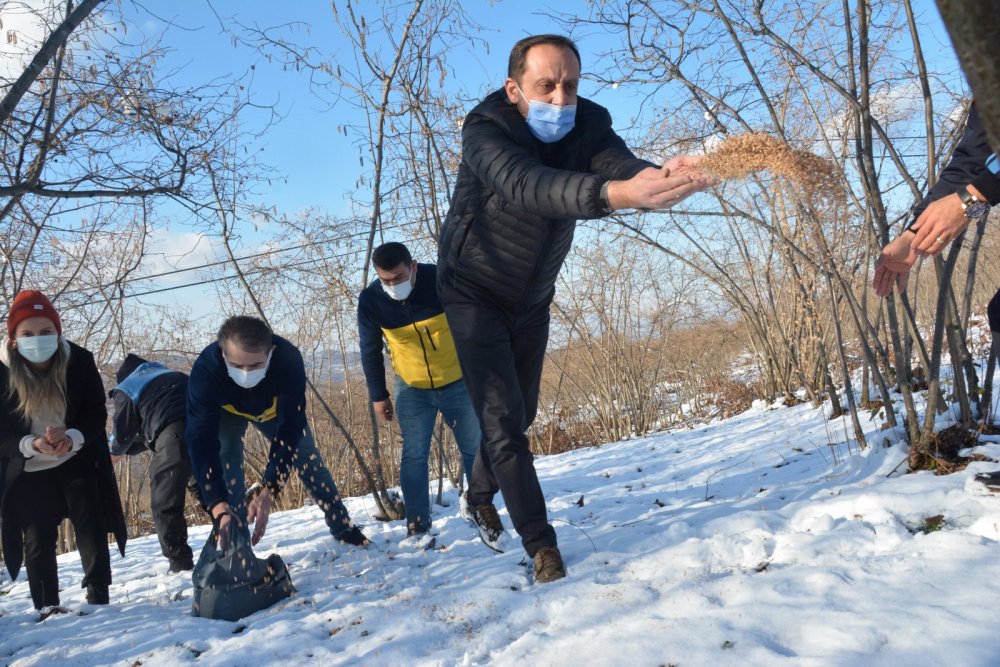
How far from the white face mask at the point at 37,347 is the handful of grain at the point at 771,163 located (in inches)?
125

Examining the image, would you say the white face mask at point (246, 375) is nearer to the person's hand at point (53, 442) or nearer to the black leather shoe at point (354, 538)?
the person's hand at point (53, 442)

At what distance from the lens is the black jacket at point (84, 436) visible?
126 inches

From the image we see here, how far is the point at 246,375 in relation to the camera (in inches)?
124

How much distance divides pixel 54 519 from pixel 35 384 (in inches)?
26.4

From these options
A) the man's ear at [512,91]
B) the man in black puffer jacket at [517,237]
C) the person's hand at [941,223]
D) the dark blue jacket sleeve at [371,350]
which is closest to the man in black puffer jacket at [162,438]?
the dark blue jacket sleeve at [371,350]

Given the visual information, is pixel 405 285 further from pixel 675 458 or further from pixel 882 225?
pixel 675 458

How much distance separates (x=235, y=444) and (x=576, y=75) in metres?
2.61

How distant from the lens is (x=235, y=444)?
143 inches

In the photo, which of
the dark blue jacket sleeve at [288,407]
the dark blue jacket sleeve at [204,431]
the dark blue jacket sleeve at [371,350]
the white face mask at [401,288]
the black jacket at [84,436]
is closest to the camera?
the dark blue jacket sleeve at [204,431]

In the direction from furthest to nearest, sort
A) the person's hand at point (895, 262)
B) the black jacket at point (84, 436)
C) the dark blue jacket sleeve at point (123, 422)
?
the dark blue jacket sleeve at point (123, 422) < the black jacket at point (84, 436) < the person's hand at point (895, 262)

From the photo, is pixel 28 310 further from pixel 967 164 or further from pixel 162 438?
pixel 967 164

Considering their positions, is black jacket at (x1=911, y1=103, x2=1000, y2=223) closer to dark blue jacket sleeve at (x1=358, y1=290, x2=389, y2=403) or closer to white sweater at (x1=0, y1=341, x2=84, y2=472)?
dark blue jacket sleeve at (x1=358, y1=290, x2=389, y2=403)

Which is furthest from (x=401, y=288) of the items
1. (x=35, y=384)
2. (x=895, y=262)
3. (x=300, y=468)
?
(x=895, y=262)

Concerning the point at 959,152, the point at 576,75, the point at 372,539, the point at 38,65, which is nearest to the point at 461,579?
the point at 372,539
